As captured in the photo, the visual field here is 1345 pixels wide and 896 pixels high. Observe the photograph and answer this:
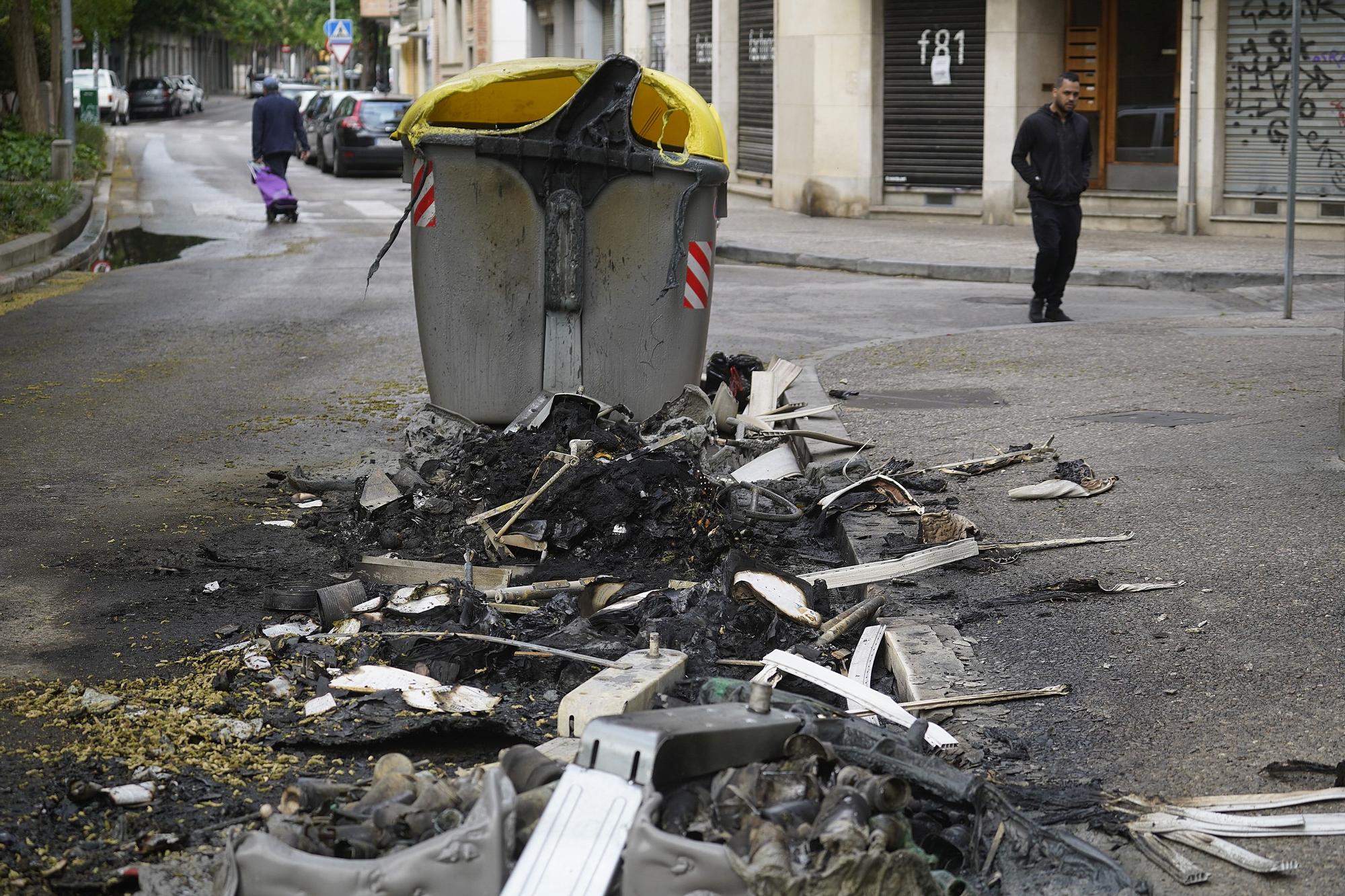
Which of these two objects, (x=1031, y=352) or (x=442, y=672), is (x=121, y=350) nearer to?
(x=1031, y=352)

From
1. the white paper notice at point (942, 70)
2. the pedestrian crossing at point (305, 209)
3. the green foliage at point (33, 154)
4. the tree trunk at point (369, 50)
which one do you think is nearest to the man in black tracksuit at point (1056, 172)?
the white paper notice at point (942, 70)

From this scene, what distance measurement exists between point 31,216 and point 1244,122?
1408 centimetres

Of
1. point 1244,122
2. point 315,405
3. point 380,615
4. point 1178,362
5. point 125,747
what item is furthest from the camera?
point 1244,122

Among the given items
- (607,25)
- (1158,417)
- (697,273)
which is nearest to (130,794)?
(697,273)

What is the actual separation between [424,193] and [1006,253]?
10.8 metres

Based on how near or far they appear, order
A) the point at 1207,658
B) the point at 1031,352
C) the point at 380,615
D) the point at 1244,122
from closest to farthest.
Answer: the point at 1207,658
the point at 380,615
the point at 1031,352
the point at 1244,122

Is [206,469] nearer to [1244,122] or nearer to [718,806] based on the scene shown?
[718,806]

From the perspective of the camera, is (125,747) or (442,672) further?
(442,672)

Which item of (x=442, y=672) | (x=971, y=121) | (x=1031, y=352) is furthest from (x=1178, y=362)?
(x=971, y=121)

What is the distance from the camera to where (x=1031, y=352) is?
10.3m

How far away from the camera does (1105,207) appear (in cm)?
2027

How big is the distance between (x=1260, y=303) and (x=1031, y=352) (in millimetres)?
4090

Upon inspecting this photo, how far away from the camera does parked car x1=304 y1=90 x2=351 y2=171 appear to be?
3422 centimetres

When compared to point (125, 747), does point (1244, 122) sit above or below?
above
